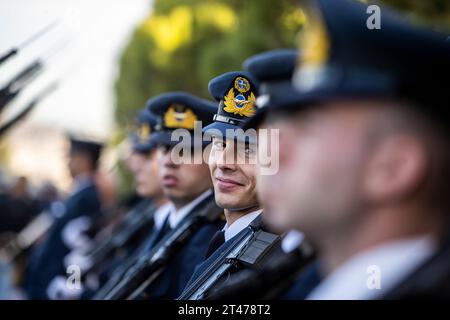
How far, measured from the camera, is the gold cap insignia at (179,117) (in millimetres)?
4258

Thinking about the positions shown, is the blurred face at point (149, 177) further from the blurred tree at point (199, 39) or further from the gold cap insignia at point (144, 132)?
the blurred tree at point (199, 39)

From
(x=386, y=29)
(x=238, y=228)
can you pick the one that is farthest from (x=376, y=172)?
(x=238, y=228)

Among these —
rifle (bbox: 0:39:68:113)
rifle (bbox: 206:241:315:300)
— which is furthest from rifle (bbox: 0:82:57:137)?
rifle (bbox: 206:241:315:300)

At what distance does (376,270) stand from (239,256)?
1.32 meters

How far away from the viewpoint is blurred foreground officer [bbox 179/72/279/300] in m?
2.89

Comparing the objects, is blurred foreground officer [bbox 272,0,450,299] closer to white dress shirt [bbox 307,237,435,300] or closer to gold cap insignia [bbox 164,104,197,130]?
white dress shirt [bbox 307,237,435,300]

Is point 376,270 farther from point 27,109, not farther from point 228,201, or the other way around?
point 27,109

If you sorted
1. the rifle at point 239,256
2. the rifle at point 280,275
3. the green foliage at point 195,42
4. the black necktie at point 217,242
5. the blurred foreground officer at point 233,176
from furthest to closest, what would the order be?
the green foliage at point 195,42, the black necktie at point 217,242, the blurred foreground officer at point 233,176, the rifle at point 239,256, the rifle at point 280,275

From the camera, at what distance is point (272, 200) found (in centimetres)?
157

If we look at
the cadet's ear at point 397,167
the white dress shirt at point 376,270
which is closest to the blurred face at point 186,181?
the white dress shirt at point 376,270

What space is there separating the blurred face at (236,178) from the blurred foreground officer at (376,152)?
155 cm

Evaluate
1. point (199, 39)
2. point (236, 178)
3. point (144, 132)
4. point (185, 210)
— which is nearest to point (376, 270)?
point (236, 178)

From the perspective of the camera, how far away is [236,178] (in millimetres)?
3066

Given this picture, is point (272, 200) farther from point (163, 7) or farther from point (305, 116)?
point (163, 7)
